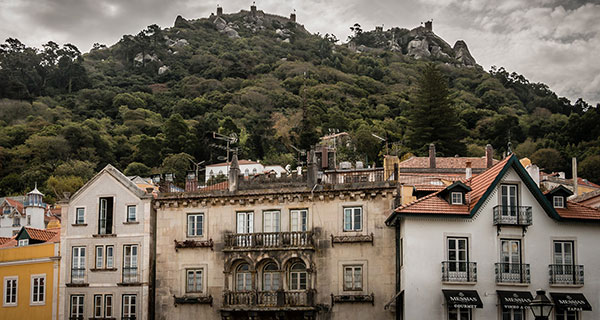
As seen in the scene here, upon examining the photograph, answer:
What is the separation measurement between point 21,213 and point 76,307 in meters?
38.0

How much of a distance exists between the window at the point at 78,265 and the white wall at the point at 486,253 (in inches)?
699

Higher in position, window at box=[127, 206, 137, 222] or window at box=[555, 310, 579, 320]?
window at box=[127, 206, 137, 222]

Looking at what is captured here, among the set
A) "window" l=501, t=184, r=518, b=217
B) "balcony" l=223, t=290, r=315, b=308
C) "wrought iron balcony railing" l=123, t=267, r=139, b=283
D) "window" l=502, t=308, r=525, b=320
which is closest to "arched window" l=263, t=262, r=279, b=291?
"balcony" l=223, t=290, r=315, b=308

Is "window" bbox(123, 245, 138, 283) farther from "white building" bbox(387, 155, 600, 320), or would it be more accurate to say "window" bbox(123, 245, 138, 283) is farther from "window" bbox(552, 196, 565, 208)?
"window" bbox(552, 196, 565, 208)

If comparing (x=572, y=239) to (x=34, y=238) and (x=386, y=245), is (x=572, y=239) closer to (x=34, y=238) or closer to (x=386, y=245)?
(x=386, y=245)

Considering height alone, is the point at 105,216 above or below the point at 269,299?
above

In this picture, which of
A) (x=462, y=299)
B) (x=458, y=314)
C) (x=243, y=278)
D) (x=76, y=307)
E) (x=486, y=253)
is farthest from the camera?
(x=76, y=307)

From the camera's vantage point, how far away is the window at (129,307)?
42.2m

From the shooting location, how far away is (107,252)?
4341 centimetres

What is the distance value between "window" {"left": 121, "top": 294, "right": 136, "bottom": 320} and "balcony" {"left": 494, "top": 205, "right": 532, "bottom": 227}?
749 inches

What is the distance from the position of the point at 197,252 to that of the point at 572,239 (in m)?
18.2

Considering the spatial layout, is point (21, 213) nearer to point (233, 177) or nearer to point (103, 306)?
point (103, 306)

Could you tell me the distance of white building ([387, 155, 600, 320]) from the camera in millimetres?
34812

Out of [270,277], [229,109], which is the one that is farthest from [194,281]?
[229,109]
